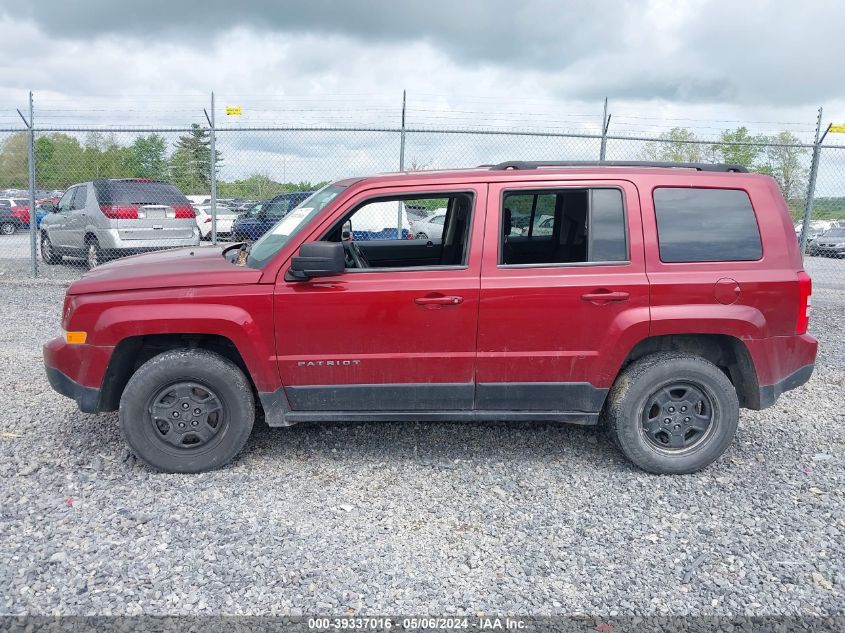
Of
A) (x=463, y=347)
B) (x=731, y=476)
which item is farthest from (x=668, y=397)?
(x=463, y=347)

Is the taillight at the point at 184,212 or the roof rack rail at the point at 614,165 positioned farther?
the taillight at the point at 184,212

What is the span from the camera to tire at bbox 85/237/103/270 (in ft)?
36.6

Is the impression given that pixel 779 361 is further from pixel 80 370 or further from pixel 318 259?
pixel 80 370

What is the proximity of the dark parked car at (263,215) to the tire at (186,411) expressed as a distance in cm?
707

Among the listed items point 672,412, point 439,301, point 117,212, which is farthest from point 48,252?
point 672,412

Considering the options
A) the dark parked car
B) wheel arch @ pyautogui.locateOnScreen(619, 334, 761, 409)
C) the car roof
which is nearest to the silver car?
the dark parked car

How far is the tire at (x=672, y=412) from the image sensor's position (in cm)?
399

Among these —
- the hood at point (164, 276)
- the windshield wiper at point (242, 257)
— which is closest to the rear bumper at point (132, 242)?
the windshield wiper at point (242, 257)

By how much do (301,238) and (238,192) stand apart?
7.38m

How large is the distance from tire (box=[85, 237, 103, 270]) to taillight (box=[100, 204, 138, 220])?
591mm

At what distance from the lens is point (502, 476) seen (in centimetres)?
407

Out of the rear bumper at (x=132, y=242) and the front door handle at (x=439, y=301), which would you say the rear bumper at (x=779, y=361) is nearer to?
the front door handle at (x=439, y=301)

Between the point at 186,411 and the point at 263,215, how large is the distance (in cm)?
894

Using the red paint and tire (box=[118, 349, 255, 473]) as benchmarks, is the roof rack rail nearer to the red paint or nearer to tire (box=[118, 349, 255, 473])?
the red paint
